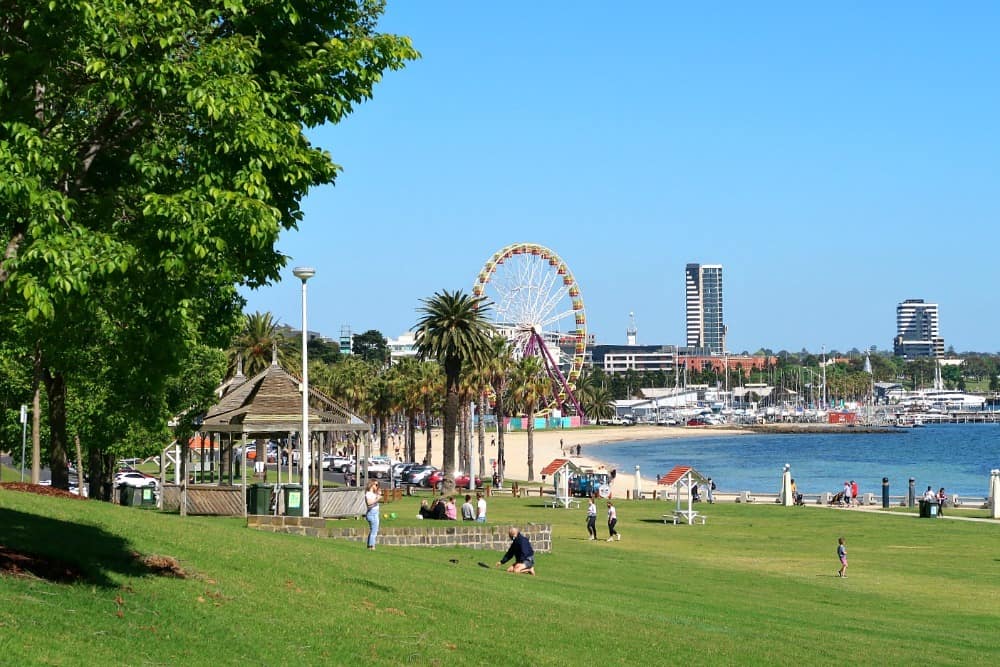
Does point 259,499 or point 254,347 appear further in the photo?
point 254,347

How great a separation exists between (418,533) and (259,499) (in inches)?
371

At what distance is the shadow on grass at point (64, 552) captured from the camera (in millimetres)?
17219

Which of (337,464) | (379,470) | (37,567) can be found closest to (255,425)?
(37,567)

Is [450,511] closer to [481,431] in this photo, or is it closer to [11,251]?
[11,251]

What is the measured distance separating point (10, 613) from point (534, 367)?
9365cm

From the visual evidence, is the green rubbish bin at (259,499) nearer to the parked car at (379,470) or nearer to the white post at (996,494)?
the white post at (996,494)

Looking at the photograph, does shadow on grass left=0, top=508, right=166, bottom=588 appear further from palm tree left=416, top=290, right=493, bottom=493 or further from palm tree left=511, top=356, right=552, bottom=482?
palm tree left=511, top=356, right=552, bottom=482

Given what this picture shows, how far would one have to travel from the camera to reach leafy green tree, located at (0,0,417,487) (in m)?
14.2

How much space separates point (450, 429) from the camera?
7381 cm

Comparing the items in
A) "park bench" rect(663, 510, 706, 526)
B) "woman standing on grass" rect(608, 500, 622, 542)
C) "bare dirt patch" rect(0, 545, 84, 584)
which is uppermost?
"bare dirt patch" rect(0, 545, 84, 584)

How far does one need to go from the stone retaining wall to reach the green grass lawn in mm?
584

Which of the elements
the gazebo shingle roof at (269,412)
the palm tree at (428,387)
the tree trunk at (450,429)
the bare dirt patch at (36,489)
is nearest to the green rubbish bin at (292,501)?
the gazebo shingle roof at (269,412)

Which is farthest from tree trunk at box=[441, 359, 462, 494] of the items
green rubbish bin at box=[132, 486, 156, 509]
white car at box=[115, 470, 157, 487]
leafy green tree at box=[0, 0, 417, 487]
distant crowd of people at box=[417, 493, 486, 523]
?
leafy green tree at box=[0, 0, 417, 487]

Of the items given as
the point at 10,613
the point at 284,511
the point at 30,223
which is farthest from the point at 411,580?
the point at 284,511
